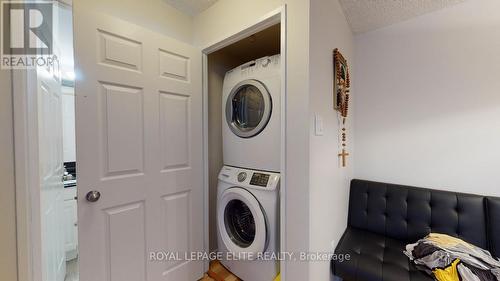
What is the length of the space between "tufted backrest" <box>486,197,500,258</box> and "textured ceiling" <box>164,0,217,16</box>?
2.39 metres

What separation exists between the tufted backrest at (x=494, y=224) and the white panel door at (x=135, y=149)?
1.99 meters

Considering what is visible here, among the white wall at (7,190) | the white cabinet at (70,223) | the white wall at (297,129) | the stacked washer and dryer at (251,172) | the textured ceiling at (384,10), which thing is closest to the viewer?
the white wall at (7,190)

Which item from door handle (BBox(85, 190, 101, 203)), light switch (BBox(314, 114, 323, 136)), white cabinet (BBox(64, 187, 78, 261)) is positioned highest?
light switch (BBox(314, 114, 323, 136))

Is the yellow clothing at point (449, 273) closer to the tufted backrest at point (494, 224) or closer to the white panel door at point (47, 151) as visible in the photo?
the tufted backrest at point (494, 224)

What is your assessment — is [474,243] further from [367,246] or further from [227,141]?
[227,141]

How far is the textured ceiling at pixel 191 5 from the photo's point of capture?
1.48 meters

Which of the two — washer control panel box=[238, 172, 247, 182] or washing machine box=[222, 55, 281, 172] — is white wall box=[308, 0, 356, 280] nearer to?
washing machine box=[222, 55, 281, 172]

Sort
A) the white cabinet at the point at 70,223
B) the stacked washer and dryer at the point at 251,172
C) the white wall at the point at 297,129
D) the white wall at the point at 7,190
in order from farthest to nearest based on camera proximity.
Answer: the white cabinet at the point at 70,223 → the stacked washer and dryer at the point at 251,172 → the white wall at the point at 297,129 → the white wall at the point at 7,190

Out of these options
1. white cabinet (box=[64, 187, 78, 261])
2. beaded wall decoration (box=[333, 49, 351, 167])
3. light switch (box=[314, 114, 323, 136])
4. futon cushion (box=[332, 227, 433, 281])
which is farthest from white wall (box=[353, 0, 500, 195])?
white cabinet (box=[64, 187, 78, 261])

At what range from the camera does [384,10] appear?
1494 millimetres

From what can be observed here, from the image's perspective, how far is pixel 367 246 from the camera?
1.38m

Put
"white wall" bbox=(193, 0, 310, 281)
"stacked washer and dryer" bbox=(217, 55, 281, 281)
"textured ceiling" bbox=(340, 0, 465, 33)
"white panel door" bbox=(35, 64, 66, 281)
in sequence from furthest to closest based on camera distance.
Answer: "textured ceiling" bbox=(340, 0, 465, 33)
"stacked washer and dryer" bbox=(217, 55, 281, 281)
"white wall" bbox=(193, 0, 310, 281)
"white panel door" bbox=(35, 64, 66, 281)

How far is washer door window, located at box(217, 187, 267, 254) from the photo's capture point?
135 centimetres

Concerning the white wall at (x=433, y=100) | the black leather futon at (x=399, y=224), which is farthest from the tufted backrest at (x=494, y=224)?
the white wall at (x=433, y=100)
